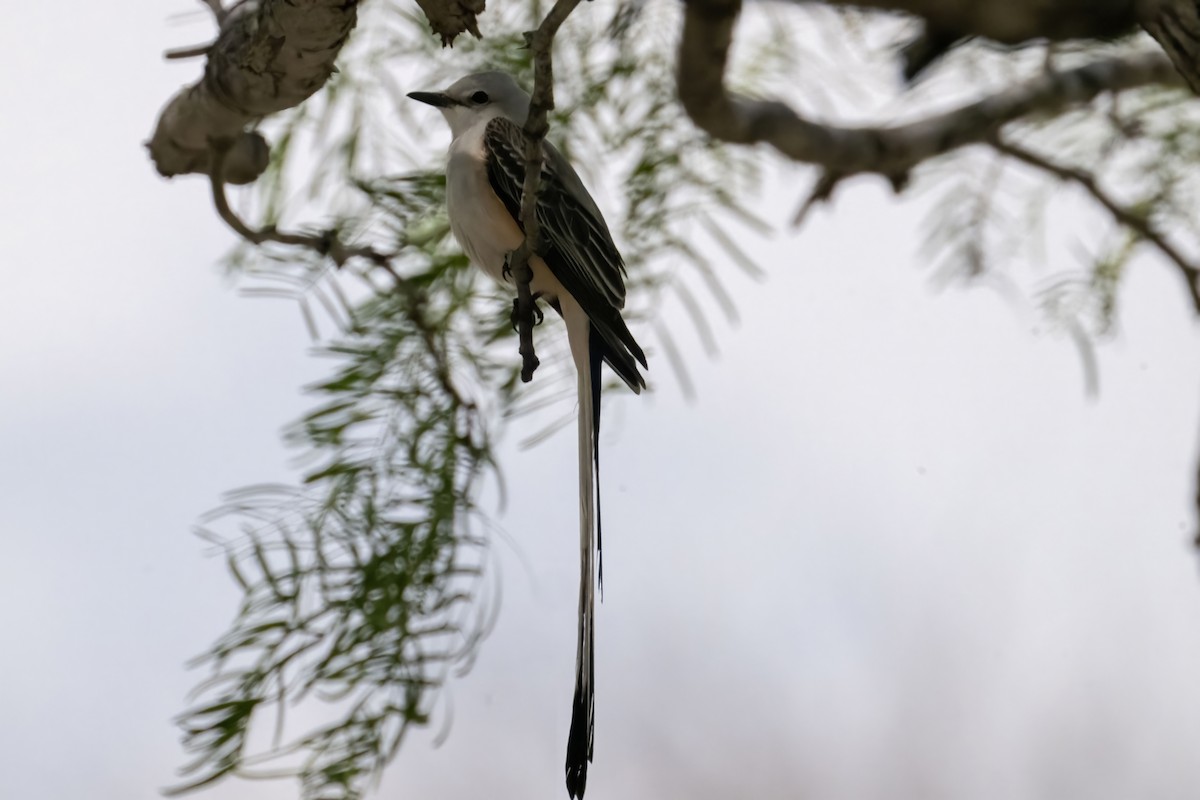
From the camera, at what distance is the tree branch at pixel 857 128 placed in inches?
32.0

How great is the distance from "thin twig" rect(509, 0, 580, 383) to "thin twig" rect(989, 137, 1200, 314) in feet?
1.80

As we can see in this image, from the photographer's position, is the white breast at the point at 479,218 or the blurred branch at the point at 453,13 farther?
the white breast at the point at 479,218

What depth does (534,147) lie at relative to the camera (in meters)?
0.55

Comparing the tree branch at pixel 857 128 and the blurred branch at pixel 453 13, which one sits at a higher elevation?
the tree branch at pixel 857 128

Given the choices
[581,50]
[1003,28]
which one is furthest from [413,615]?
[1003,28]

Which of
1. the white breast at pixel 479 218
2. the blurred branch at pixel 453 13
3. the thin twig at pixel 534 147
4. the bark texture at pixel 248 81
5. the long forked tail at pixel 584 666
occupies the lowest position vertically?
the long forked tail at pixel 584 666

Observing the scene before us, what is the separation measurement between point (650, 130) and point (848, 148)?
0.17m

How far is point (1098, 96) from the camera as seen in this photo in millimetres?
1032

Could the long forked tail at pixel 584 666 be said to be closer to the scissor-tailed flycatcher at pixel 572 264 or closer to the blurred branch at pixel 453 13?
the scissor-tailed flycatcher at pixel 572 264

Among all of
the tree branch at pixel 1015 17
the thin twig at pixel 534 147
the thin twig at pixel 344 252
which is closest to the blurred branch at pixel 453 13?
the thin twig at pixel 534 147

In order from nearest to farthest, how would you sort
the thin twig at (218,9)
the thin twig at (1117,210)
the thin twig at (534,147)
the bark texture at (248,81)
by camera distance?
the thin twig at (534,147)
the bark texture at (248,81)
the thin twig at (218,9)
the thin twig at (1117,210)

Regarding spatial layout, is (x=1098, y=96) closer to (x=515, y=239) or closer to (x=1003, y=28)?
(x=1003, y=28)

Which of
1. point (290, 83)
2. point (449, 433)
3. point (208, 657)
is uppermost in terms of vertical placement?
point (290, 83)

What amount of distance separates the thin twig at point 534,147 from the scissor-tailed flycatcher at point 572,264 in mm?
40
